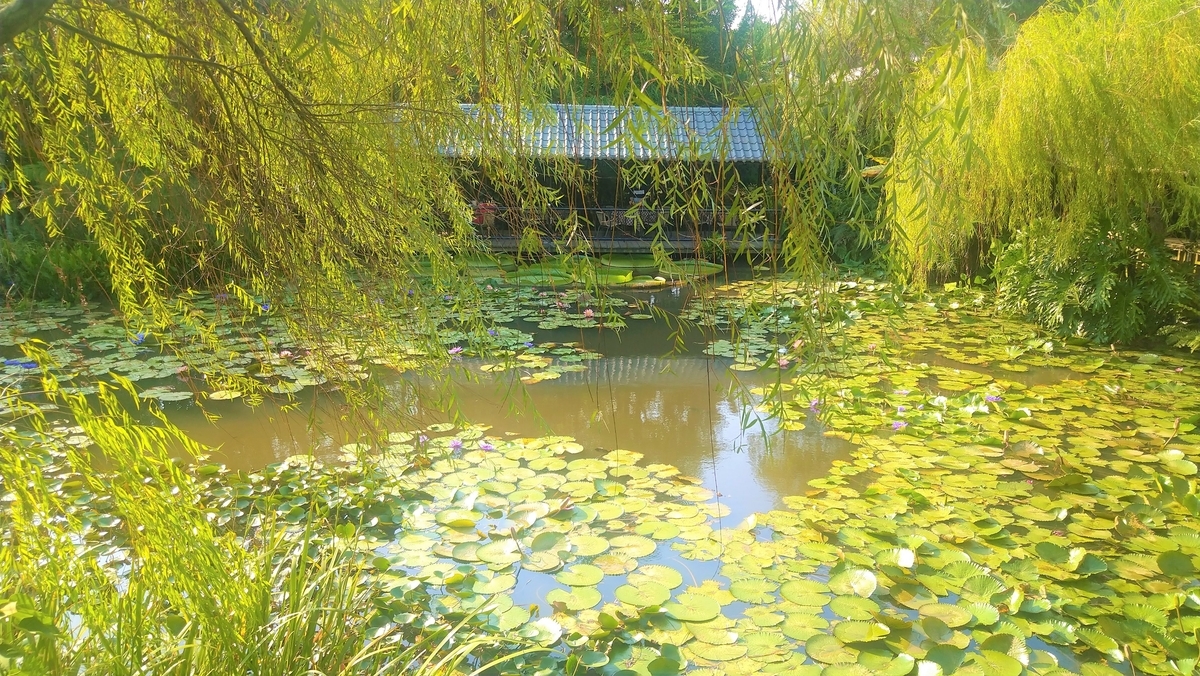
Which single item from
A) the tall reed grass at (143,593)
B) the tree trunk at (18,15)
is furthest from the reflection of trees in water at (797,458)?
the tree trunk at (18,15)

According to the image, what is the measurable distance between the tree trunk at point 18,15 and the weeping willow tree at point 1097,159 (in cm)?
332

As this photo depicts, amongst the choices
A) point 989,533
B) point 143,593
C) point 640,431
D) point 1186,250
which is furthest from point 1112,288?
point 143,593

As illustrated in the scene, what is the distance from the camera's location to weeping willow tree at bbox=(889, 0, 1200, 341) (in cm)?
365

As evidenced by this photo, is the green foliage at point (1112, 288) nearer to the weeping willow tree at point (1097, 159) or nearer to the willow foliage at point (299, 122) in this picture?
the weeping willow tree at point (1097, 159)

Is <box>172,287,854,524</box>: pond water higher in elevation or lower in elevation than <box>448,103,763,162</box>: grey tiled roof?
lower

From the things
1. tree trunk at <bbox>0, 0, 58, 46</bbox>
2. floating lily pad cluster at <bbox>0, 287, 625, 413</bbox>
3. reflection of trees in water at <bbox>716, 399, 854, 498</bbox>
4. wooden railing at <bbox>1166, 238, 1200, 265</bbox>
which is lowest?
reflection of trees in water at <bbox>716, 399, 854, 498</bbox>

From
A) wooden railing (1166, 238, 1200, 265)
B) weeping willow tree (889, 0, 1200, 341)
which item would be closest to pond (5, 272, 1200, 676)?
weeping willow tree (889, 0, 1200, 341)

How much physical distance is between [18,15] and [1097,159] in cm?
455

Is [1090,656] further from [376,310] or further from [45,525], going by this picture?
[45,525]

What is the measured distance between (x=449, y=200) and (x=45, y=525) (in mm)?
872

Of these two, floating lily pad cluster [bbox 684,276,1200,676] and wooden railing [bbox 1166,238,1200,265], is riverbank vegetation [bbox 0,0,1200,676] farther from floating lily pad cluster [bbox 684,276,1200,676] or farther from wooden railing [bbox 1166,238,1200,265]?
wooden railing [bbox 1166,238,1200,265]

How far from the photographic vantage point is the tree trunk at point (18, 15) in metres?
0.73

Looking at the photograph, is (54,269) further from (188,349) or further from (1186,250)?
(1186,250)

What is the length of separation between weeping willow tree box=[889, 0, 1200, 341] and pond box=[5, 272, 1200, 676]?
58 cm
